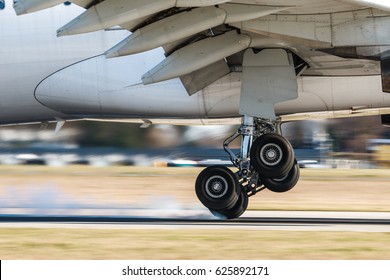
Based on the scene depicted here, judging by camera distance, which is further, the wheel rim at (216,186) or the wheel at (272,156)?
the wheel rim at (216,186)

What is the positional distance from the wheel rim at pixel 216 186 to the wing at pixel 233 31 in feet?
6.02

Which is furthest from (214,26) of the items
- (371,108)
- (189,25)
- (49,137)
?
(49,137)

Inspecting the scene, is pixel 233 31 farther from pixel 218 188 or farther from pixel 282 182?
pixel 282 182

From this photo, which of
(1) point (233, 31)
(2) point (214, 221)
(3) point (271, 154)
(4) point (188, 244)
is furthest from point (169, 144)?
(4) point (188, 244)

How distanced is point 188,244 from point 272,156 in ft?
12.0

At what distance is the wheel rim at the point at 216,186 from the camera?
64.1 ft

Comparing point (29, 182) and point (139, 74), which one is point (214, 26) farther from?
point (29, 182)

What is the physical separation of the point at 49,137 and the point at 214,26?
17839mm

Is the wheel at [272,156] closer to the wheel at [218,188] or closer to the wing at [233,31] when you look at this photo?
the wheel at [218,188]

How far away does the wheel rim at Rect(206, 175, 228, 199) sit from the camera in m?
19.5

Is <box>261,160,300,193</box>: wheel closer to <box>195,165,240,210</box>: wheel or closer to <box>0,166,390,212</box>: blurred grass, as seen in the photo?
<box>195,165,240,210</box>: wheel

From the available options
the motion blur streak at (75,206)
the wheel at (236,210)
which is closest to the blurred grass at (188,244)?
the wheel at (236,210)

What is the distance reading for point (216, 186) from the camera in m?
19.6

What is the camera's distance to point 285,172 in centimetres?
1903
